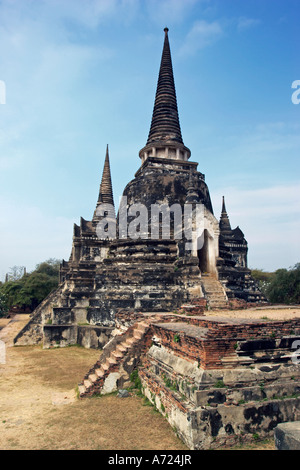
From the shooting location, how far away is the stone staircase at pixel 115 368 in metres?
8.35

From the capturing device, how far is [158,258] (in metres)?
16.8

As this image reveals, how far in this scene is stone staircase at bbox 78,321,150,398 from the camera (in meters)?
8.35

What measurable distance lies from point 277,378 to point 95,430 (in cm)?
351

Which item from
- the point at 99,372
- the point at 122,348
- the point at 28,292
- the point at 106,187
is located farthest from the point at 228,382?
the point at 28,292

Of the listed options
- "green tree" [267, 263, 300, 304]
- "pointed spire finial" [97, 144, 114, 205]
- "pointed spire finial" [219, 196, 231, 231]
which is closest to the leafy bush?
"green tree" [267, 263, 300, 304]

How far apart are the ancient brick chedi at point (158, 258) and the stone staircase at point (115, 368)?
14.7 ft

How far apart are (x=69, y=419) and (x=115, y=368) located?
1725 millimetres

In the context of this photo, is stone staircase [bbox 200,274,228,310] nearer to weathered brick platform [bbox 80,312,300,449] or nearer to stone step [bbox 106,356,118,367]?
stone step [bbox 106,356,118,367]

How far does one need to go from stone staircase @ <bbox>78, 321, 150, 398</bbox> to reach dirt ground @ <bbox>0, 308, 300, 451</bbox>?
0.25 m

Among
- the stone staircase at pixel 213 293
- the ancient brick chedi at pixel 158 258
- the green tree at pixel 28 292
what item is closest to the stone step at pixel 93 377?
the ancient brick chedi at pixel 158 258

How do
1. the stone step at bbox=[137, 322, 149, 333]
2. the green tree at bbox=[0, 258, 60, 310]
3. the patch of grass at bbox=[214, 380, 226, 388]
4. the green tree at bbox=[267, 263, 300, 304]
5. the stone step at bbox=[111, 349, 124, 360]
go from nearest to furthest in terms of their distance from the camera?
the patch of grass at bbox=[214, 380, 226, 388] → the stone step at bbox=[111, 349, 124, 360] → the stone step at bbox=[137, 322, 149, 333] → the green tree at bbox=[267, 263, 300, 304] → the green tree at bbox=[0, 258, 60, 310]

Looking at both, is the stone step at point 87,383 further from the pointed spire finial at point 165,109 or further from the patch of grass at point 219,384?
the pointed spire finial at point 165,109
